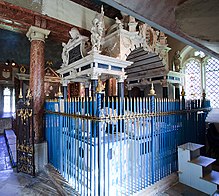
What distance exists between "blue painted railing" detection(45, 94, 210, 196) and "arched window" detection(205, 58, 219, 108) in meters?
4.69

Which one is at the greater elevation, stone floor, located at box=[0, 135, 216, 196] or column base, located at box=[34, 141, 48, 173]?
column base, located at box=[34, 141, 48, 173]

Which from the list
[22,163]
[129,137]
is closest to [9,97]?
[22,163]

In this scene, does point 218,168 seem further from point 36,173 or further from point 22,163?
point 22,163

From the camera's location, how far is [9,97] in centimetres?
1107

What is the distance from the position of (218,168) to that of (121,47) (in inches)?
172

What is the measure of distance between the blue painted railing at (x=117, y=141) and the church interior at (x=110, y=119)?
0.02 metres

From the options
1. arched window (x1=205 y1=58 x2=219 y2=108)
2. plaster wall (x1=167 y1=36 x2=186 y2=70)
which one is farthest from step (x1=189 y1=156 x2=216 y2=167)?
plaster wall (x1=167 y1=36 x2=186 y2=70)

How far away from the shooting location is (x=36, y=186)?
3859 millimetres

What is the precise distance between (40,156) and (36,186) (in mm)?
1073

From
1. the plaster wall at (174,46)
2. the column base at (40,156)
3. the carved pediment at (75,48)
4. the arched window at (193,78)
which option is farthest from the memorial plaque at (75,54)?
the arched window at (193,78)

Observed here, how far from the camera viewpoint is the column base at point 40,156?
4.75 meters

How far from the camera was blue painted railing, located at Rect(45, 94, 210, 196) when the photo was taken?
2.64 m

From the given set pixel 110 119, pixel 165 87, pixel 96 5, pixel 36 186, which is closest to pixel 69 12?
pixel 96 5

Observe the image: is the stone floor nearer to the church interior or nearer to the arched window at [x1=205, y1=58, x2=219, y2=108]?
the church interior
